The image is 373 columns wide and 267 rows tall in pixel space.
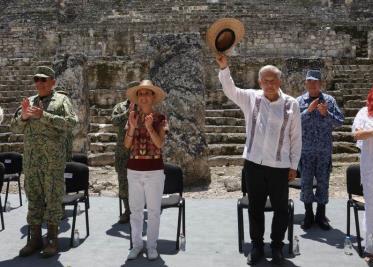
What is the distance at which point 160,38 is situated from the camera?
8102 millimetres

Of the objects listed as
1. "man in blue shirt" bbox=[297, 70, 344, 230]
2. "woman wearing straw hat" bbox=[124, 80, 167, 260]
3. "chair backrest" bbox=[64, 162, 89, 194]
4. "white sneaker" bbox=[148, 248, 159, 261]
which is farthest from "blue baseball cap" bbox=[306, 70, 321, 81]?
"chair backrest" bbox=[64, 162, 89, 194]

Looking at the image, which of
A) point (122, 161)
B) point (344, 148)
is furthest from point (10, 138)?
point (344, 148)

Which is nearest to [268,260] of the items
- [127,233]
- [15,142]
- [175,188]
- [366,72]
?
[175,188]

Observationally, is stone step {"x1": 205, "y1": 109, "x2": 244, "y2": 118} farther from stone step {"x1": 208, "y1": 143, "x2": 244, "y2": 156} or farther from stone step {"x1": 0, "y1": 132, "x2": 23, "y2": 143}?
stone step {"x1": 0, "y1": 132, "x2": 23, "y2": 143}

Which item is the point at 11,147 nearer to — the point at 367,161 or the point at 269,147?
the point at 269,147

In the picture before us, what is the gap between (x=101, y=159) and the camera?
31.5 ft

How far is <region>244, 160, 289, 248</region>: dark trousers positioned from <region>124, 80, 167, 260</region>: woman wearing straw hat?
32.6 inches

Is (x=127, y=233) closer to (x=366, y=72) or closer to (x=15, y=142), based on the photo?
(x=15, y=142)

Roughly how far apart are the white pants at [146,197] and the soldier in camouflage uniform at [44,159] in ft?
2.41

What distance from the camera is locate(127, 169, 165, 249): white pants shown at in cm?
435

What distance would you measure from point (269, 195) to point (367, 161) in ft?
3.09

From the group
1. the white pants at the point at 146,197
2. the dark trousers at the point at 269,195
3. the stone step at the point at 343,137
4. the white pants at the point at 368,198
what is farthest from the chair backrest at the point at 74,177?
the stone step at the point at 343,137

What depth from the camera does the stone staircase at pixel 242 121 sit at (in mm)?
9656

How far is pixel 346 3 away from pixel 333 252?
21099 millimetres
